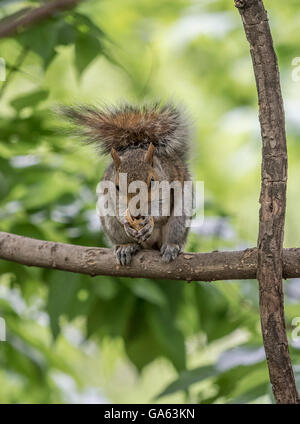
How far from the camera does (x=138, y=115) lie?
2.40 meters

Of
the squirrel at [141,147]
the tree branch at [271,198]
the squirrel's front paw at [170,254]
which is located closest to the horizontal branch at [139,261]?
the squirrel's front paw at [170,254]

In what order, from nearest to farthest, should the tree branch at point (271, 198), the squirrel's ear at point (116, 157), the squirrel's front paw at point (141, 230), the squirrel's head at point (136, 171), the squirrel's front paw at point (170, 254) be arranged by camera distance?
the tree branch at point (271, 198), the squirrel's front paw at point (170, 254), the squirrel's front paw at point (141, 230), the squirrel's head at point (136, 171), the squirrel's ear at point (116, 157)

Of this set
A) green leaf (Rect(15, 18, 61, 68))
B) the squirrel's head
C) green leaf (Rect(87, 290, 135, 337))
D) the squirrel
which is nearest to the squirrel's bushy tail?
the squirrel

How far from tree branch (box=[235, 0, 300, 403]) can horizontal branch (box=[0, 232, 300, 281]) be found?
0.65 ft

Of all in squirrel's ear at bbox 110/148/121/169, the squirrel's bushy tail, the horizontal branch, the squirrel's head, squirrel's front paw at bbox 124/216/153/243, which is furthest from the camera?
the squirrel's bushy tail

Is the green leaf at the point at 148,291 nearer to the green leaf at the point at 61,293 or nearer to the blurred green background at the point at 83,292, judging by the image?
the blurred green background at the point at 83,292

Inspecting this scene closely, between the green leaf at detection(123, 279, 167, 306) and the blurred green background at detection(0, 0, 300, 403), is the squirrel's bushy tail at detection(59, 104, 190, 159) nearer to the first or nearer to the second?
the blurred green background at detection(0, 0, 300, 403)

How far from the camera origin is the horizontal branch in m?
1.65

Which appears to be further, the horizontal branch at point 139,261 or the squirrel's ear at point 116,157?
the squirrel's ear at point 116,157

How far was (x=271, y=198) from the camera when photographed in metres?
1.38

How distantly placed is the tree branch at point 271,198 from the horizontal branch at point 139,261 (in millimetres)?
198

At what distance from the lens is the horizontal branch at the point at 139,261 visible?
5.40 feet

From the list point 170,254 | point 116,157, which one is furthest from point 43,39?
point 170,254

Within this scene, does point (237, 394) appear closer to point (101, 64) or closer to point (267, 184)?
point (267, 184)
